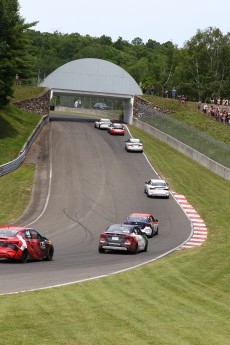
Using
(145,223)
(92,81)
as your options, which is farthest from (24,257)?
(92,81)

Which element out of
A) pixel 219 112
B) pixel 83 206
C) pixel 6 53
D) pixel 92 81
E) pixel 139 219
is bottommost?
pixel 83 206

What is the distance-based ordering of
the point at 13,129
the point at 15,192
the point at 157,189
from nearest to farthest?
the point at 15,192, the point at 157,189, the point at 13,129

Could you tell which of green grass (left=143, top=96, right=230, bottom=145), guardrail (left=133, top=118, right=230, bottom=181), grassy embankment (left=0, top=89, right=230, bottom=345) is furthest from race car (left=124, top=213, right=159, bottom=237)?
green grass (left=143, top=96, right=230, bottom=145)

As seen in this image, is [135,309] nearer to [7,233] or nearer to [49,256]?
[7,233]

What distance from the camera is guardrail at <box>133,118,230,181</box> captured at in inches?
2845

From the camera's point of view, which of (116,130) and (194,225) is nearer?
(194,225)

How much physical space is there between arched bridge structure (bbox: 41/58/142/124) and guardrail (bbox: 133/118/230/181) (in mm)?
6739

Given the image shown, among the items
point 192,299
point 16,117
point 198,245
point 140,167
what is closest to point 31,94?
point 16,117

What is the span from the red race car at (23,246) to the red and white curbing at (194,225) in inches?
380

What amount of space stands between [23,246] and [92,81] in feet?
A: 260

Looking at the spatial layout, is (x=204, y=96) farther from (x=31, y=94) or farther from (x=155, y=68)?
(x=31, y=94)

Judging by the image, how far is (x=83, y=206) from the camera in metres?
52.0

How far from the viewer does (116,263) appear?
2872cm

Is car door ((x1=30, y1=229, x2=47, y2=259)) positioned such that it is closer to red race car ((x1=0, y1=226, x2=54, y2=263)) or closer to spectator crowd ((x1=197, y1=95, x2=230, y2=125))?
red race car ((x1=0, y1=226, x2=54, y2=263))
